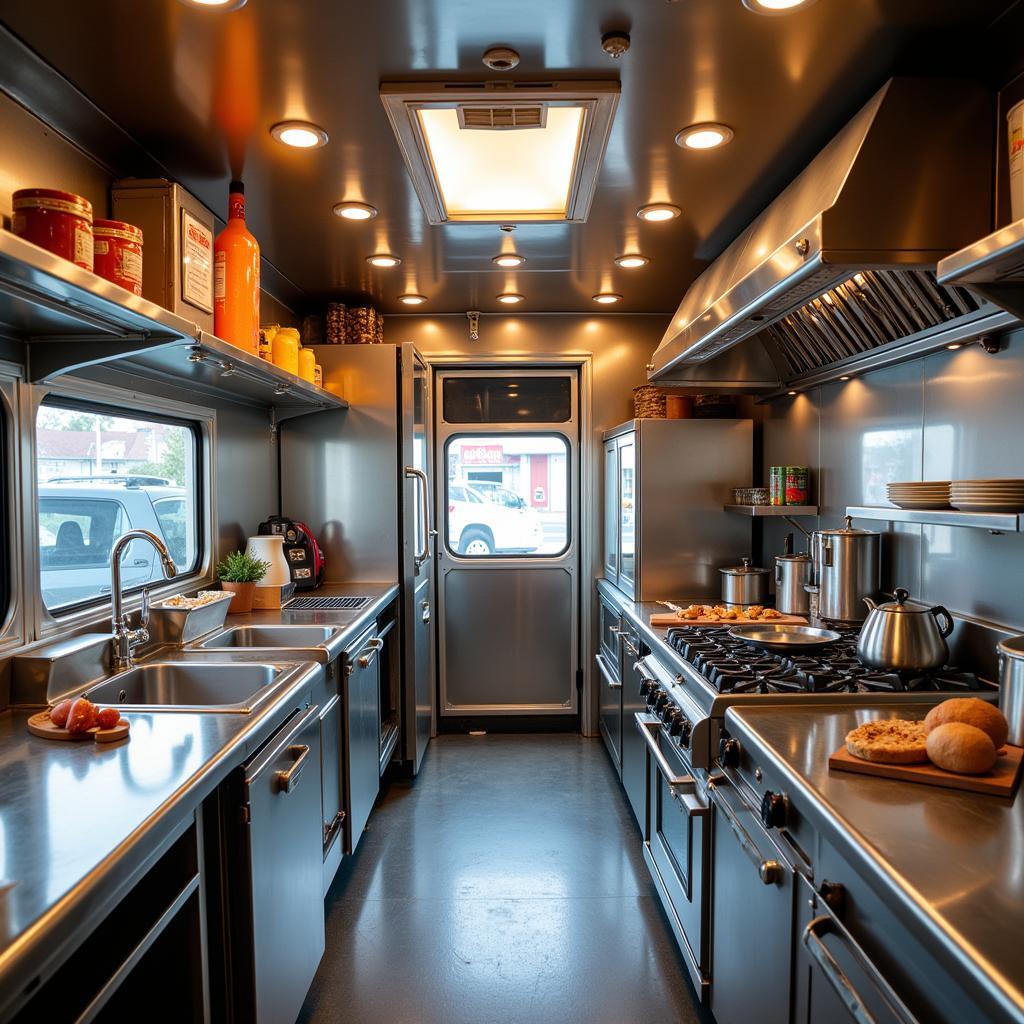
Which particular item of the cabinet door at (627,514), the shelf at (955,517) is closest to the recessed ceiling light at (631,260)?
the cabinet door at (627,514)

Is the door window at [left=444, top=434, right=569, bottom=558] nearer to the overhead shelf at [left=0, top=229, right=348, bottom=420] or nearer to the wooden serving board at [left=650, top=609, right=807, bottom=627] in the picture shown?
the wooden serving board at [left=650, top=609, right=807, bottom=627]

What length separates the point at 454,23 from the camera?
5.60 ft

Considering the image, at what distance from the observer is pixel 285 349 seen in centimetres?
329

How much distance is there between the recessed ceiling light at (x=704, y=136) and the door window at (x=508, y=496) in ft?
8.72

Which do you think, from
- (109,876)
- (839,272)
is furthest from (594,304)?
(109,876)

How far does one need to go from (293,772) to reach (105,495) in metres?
1.17

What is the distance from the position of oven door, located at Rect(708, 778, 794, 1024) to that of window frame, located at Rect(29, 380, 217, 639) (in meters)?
1.81

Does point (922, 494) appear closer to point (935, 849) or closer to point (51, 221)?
point (935, 849)

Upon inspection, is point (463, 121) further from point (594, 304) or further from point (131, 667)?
point (594, 304)

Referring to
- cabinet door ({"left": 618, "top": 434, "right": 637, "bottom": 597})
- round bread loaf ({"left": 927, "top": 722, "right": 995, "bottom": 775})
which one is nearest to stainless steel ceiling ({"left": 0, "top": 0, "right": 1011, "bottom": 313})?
cabinet door ({"left": 618, "top": 434, "right": 637, "bottom": 597})

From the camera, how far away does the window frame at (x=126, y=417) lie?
2059 millimetres

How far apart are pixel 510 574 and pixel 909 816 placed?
3.62 m

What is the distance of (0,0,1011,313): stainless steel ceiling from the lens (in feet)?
5.47

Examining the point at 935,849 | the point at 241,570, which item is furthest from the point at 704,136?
the point at 241,570
